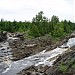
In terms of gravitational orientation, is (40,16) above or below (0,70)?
above

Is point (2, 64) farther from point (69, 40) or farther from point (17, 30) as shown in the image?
point (17, 30)

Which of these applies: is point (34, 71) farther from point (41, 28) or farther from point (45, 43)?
point (41, 28)

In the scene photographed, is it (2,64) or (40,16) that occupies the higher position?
(40,16)

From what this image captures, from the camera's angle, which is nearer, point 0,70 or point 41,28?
point 0,70

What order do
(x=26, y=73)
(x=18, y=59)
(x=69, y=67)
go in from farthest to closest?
(x=18, y=59), (x=26, y=73), (x=69, y=67)

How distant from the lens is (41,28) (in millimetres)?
103188

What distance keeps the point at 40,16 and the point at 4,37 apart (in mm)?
16935

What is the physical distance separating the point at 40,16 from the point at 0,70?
69.7 meters

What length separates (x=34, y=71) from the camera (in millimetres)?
39000

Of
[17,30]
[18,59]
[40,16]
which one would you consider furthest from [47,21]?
[18,59]

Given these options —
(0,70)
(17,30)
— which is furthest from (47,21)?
(0,70)

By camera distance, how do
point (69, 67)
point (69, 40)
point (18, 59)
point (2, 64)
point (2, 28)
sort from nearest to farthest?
point (69, 67) → point (2, 64) → point (18, 59) → point (69, 40) → point (2, 28)

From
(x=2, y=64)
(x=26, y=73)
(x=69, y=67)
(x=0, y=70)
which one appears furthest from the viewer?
(x=2, y=64)

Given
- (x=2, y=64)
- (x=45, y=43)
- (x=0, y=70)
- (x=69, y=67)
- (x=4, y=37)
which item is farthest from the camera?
(x=4, y=37)
